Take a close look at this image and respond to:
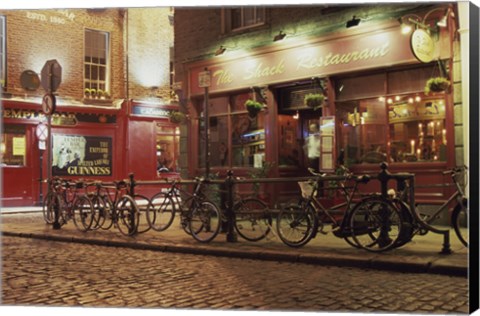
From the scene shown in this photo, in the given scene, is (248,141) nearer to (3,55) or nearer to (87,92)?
(87,92)

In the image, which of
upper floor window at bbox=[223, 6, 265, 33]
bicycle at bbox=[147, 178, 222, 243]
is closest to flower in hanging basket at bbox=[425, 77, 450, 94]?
bicycle at bbox=[147, 178, 222, 243]

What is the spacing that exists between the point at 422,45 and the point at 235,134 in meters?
5.67

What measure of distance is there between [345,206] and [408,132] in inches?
137

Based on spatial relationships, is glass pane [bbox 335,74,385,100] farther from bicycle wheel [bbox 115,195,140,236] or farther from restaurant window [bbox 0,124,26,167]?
restaurant window [bbox 0,124,26,167]

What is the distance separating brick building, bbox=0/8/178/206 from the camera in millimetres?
19750

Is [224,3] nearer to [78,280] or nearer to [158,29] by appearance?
[78,280]

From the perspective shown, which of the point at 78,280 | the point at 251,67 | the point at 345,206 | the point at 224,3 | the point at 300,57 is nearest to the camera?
the point at 224,3

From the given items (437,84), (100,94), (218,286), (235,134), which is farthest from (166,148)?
(218,286)

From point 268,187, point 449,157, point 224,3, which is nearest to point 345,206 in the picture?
point 449,157

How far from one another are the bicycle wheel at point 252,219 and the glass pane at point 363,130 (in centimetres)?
342

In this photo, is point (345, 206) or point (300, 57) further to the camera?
point (300, 57)

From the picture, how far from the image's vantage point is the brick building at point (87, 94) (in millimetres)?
19750

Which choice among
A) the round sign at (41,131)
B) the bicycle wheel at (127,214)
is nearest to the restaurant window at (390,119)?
the bicycle wheel at (127,214)

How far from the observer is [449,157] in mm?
10586
